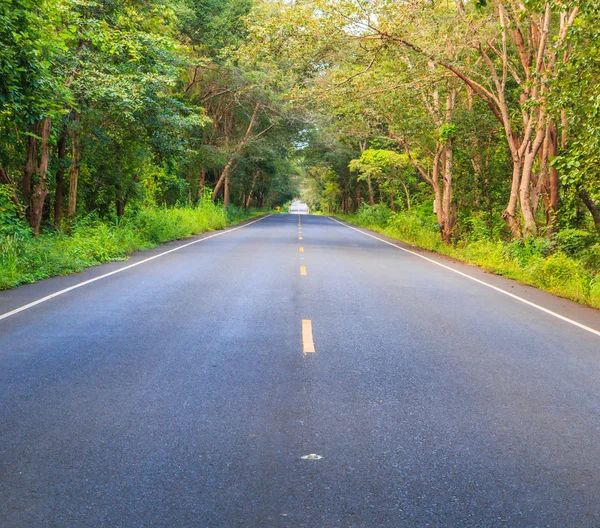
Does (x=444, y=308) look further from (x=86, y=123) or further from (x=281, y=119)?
(x=281, y=119)

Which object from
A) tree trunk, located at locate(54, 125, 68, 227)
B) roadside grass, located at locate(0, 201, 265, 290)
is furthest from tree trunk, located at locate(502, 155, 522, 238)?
tree trunk, located at locate(54, 125, 68, 227)

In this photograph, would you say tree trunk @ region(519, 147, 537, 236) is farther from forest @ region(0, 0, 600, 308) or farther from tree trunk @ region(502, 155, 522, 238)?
tree trunk @ region(502, 155, 522, 238)

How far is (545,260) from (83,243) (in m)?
12.2

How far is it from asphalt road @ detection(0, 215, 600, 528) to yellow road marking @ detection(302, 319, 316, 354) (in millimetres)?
60

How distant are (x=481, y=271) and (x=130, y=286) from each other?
978cm

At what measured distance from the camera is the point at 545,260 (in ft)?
49.6

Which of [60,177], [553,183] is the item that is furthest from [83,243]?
[553,183]

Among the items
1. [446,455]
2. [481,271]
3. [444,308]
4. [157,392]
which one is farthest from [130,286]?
[481,271]

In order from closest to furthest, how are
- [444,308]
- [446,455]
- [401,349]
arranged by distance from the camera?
1. [446,455]
2. [401,349]
3. [444,308]

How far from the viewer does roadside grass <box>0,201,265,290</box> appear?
42.2ft

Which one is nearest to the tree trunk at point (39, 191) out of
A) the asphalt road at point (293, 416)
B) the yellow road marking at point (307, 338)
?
the asphalt road at point (293, 416)

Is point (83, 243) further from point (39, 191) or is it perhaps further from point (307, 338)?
point (307, 338)

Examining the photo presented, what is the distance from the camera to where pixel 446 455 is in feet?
13.6

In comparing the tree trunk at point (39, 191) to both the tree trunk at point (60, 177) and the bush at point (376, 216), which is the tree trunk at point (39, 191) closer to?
the tree trunk at point (60, 177)
